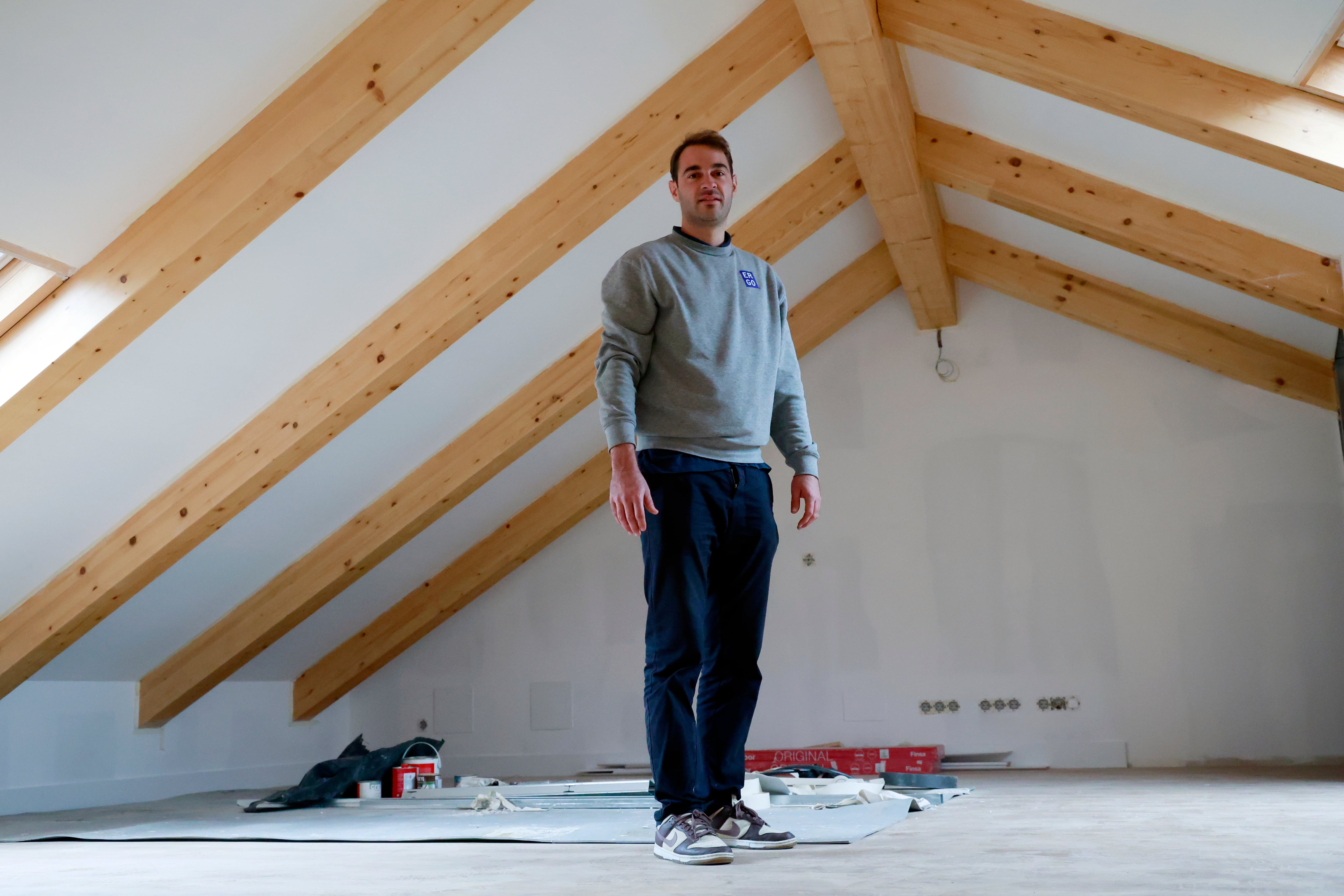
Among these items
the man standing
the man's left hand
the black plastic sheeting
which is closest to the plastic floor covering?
the black plastic sheeting

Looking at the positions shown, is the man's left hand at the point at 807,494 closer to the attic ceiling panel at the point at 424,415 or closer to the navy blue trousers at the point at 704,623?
the navy blue trousers at the point at 704,623

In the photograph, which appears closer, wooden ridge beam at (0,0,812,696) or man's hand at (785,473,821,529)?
man's hand at (785,473,821,529)

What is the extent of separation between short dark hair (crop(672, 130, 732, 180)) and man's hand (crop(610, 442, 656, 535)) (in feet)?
1.79

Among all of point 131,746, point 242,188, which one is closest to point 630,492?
point 242,188

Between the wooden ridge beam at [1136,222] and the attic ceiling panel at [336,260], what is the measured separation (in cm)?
116

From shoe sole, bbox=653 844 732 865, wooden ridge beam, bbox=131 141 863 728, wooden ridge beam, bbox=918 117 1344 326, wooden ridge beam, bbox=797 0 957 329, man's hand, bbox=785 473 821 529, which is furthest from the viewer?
wooden ridge beam, bbox=131 141 863 728

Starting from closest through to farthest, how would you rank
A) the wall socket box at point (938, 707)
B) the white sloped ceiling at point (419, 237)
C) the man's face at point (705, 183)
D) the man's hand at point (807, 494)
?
the man's face at point (705, 183)
the man's hand at point (807, 494)
the white sloped ceiling at point (419, 237)
the wall socket box at point (938, 707)

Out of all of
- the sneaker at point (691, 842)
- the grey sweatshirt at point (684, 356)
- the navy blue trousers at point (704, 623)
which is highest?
the grey sweatshirt at point (684, 356)

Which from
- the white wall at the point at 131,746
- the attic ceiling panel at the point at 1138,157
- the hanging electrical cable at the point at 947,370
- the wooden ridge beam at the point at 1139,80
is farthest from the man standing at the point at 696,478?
the hanging electrical cable at the point at 947,370

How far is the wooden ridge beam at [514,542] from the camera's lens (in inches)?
197

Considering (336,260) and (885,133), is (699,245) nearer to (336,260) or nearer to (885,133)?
(336,260)

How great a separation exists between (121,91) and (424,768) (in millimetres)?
2477

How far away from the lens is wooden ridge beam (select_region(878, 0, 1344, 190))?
8.99 feet

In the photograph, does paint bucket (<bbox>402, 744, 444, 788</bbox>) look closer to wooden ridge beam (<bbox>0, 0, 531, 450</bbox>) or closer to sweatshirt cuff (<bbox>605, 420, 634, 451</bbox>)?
wooden ridge beam (<bbox>0, 0, 531, 450</bbox>)
